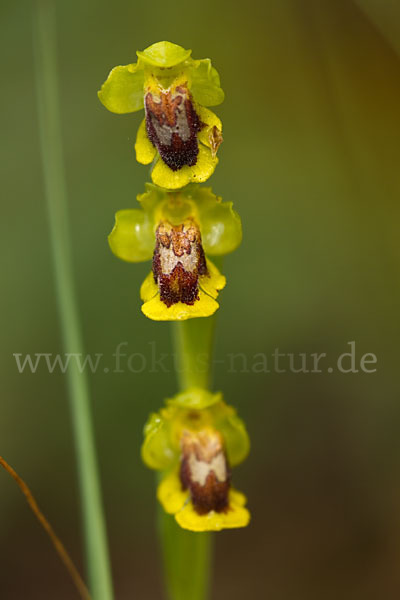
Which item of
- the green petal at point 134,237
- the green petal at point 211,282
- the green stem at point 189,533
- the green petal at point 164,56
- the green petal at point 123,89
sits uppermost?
the green petal at point 164,56

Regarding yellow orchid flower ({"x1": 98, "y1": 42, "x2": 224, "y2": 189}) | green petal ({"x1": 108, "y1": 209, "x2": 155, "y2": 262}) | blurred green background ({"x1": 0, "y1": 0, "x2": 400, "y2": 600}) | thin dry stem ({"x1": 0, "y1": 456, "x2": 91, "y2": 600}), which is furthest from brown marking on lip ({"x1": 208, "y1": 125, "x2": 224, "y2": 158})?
blurred green background ({"x1": 0, "y1": 0, "x2": 400, "y2": 600})

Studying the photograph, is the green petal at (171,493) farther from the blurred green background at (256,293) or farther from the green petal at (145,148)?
the blurred green background at (256,293)

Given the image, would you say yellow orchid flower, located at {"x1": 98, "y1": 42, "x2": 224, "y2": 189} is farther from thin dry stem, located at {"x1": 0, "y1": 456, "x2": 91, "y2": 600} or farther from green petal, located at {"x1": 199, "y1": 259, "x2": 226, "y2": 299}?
thin dry stem, located at {"x1": 0, "y1": 456, "x2": 91, "y2": 600}

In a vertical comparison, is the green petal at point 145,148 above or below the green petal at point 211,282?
above

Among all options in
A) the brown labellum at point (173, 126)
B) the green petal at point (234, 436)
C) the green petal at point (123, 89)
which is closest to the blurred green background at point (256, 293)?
the green petal at point (234, 436)

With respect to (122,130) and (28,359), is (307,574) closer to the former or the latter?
(28,359)

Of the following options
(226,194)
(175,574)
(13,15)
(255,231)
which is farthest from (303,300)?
(13,15)
